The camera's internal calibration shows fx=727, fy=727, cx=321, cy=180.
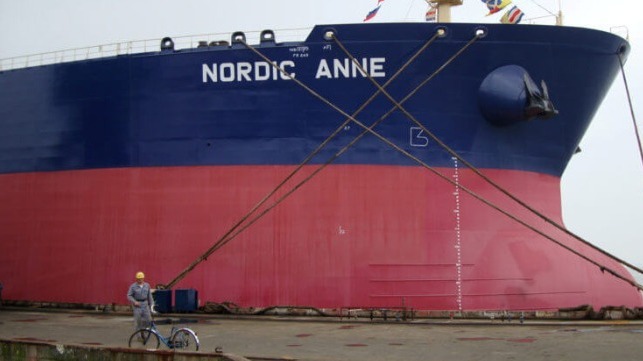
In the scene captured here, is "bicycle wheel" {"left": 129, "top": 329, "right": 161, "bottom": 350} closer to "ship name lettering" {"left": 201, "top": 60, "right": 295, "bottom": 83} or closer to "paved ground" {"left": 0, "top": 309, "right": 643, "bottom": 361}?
"paved ground" {"left": 0, "top": 309, "right": 643, "bottom": 361}

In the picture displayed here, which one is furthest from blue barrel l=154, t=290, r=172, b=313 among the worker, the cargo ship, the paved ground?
the worker

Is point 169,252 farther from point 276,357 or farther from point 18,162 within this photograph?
point 276,357

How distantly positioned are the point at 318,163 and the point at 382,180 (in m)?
1.29

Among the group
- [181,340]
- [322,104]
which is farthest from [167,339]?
[322,104]

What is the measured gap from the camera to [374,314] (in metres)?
13.3

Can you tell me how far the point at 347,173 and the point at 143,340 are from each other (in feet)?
19.4

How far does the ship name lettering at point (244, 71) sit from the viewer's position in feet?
47.3

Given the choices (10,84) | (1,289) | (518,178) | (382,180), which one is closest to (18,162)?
(10,84)

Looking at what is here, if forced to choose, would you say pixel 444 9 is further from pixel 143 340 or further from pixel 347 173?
pixel 143 340

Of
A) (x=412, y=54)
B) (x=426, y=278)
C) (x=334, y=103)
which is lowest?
(x=426, y=278)

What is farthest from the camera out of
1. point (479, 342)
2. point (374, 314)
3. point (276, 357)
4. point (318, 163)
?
point (318, 163)

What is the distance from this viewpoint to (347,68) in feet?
46.8

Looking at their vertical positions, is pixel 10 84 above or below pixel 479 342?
above

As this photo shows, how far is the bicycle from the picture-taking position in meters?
9.27
